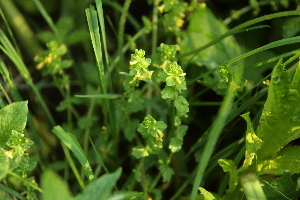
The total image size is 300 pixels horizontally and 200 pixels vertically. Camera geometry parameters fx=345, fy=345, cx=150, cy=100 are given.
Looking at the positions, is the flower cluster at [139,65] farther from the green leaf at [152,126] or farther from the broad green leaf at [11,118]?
the broad green leaf at [11,118]

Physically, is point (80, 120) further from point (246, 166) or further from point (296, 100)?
point (296, 100)

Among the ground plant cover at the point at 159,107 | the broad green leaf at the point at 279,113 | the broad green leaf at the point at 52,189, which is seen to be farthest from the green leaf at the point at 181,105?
the broad green leaf at the point at 52,189

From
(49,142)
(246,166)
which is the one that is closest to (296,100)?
(246,166)

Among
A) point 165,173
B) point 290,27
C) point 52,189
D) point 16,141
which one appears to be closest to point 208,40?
point 290,27

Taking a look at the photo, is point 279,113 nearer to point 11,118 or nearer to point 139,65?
point 139,65

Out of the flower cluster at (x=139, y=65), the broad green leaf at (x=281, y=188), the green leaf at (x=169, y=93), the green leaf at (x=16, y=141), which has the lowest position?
the broad green leaf at (x=281, y=188)

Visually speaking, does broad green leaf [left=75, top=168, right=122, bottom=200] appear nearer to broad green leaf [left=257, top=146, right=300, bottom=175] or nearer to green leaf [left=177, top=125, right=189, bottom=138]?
green leaf [left=177, top=125, right=189, bottom=138]
